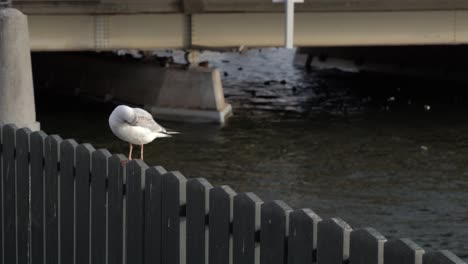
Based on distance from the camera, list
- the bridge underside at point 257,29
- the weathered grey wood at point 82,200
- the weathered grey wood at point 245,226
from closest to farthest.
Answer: the weathered grey wood at point 245,226 → the weathered grey wood at point 82,200 → the bridge underside at point 257,29

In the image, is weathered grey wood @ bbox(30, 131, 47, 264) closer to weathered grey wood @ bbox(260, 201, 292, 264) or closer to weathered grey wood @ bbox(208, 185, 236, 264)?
A: weathered grey wood @ bbox(208, 185, 236, 264)

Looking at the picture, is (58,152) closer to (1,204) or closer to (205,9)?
(1,204)

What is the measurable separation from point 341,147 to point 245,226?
23225 mm

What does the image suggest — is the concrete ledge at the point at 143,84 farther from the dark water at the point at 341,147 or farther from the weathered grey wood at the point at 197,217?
the weathered grey wood at the point at 197,217

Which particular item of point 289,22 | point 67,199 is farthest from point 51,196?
point 289,22

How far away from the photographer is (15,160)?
9242mm

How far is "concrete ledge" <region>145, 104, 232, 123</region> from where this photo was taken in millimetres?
33562

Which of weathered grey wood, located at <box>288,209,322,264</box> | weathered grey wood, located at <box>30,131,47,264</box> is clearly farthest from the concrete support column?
weathered grey wood, located at <box>288,209,322,264</box>

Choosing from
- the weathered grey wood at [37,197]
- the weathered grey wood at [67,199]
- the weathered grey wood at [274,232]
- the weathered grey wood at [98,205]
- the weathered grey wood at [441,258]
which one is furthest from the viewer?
the weathered grey wood at [37,197]

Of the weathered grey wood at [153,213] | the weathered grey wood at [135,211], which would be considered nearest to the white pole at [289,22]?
the weathered grey wood at [135,211]

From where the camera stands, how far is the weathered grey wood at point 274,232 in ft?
21.1

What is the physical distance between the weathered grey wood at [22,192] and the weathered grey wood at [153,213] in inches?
65.7

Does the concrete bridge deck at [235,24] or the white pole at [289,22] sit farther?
the concrete bridge deck at [235,24]

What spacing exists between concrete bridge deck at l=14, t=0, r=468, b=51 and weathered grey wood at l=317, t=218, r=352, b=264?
25.5 meters
